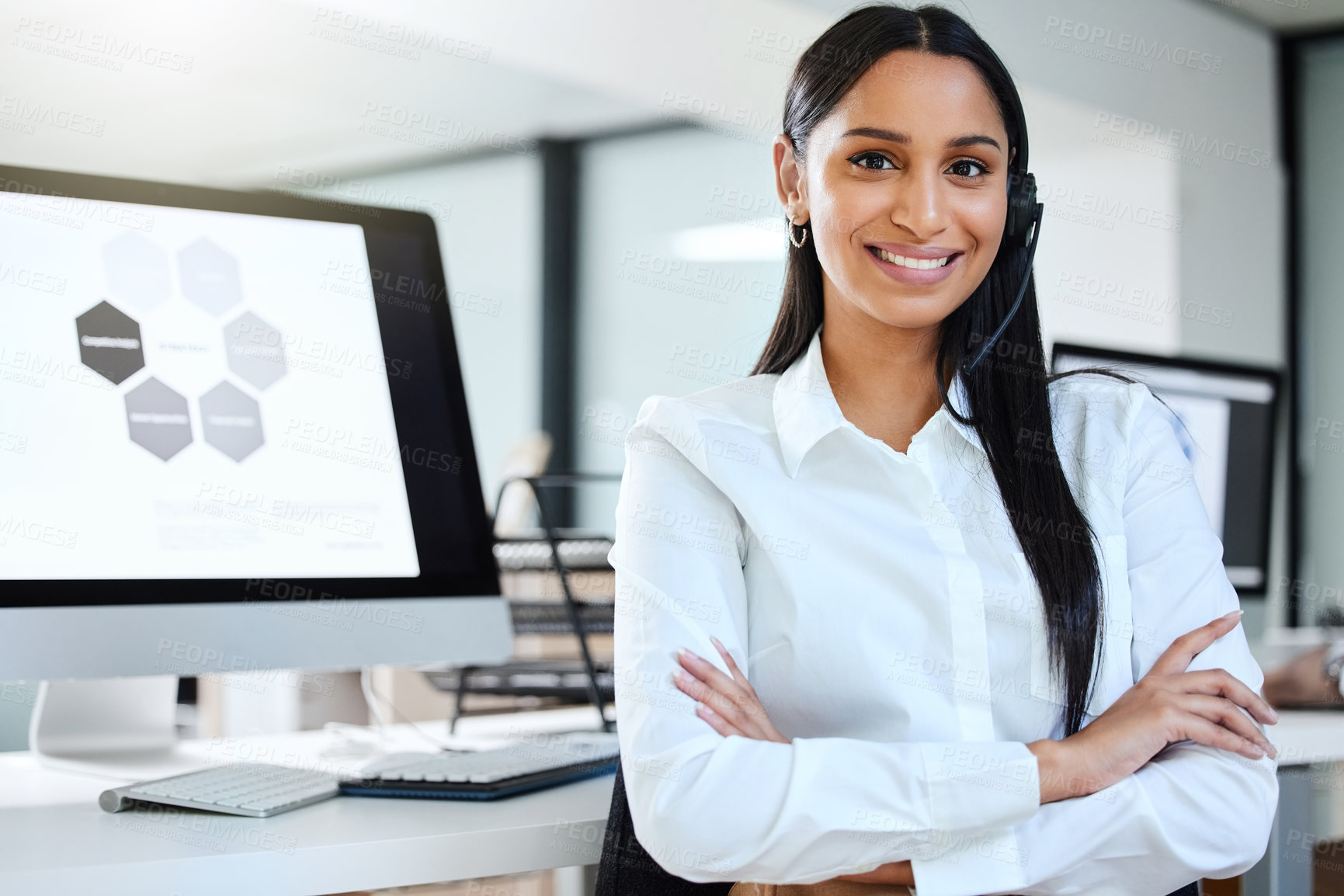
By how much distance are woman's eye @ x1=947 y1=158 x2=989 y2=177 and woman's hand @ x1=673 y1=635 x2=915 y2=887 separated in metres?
0.54

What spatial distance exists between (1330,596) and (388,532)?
3.55 metres

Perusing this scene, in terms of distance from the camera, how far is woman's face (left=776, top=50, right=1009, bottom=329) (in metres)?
1.18

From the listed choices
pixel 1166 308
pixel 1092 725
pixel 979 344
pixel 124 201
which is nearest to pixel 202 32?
pixel 1166 308

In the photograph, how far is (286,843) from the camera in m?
0.94

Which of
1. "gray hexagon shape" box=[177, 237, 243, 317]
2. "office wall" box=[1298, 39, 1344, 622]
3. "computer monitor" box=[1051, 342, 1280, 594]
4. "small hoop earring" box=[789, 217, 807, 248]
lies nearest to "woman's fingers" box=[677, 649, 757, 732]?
"small hoop earring" box=[789, 217, 807, 248]

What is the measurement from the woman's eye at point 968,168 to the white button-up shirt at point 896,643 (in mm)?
211

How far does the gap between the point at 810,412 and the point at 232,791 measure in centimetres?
62

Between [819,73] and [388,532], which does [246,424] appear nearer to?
[388,532]

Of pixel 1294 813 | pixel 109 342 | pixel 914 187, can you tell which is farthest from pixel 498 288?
pixel 914 187

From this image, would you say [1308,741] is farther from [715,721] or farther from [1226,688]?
[715,721]

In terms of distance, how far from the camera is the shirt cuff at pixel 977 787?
97cm

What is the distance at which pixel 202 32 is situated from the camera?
4.71m

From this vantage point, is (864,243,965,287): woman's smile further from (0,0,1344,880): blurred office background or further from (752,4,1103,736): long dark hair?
(0,0,1344,880): blurred office background

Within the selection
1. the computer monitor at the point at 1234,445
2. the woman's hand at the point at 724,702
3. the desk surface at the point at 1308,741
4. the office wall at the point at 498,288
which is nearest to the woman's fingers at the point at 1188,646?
the woman's hand at the point at 724,702
